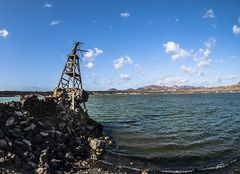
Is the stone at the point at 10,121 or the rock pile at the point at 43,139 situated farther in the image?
the stone at the point at 10,121

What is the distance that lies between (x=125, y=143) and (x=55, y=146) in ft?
34.5

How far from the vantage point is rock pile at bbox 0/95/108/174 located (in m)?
17.7

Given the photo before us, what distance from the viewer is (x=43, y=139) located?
21.4 m

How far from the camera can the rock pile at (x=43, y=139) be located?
1775cm

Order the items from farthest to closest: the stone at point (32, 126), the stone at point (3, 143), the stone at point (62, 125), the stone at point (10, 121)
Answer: the stone at point (62, 125), the stone at point (32, 126), the stone at point (10, 121), the stone at point (3, 143)

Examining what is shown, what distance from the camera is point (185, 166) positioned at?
2192 centimetres

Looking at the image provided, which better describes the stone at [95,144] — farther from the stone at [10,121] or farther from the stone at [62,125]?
the stone at [10,121]

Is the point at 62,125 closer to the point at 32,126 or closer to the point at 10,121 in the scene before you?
the point at 32,126

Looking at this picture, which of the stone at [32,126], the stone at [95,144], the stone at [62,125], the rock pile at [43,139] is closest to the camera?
the rock pile at [43,139]

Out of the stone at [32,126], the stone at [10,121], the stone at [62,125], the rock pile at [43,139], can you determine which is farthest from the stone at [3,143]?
the stone at [62,125]

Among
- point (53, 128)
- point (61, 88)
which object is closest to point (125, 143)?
point (53, 128)

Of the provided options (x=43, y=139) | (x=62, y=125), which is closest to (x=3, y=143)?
(x=43, y=139)

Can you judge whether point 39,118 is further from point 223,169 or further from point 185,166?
point 223,169

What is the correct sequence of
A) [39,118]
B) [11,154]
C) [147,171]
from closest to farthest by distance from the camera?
[11,154] < [147,171] < [39,118]
